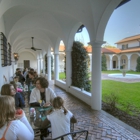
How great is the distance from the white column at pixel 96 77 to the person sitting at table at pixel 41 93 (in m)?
2.24

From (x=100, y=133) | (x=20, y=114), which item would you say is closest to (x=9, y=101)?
(x=20, y=114)

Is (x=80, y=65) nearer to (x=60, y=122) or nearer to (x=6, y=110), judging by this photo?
(x=60, y=122)

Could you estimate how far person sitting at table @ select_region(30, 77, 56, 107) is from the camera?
3.15m

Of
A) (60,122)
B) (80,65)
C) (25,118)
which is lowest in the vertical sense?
(60,122)

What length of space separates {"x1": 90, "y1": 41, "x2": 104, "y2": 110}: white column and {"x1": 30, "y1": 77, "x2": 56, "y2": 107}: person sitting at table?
2.24m

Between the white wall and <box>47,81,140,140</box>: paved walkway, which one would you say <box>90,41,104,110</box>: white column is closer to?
<box>47,81,140,140</box>: paved walkway

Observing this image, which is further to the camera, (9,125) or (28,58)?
(28,58)

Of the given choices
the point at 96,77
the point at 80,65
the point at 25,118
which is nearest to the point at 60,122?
the point at 25,118

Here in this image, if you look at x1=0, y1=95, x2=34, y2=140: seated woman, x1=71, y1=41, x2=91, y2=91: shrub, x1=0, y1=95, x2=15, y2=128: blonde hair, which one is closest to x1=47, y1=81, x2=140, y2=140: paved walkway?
x1=0, y1=95, x2=34, y2=140: seated woman

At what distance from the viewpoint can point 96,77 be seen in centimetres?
495

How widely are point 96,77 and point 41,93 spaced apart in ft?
7.94

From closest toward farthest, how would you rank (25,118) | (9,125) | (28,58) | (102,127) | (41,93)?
(9,125) → (25,118) → (41,93) → (102,127) → (28,58)

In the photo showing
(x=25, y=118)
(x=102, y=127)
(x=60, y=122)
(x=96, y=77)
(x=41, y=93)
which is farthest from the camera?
(x=96, y=77)

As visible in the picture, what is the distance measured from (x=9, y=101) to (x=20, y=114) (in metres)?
0.47
